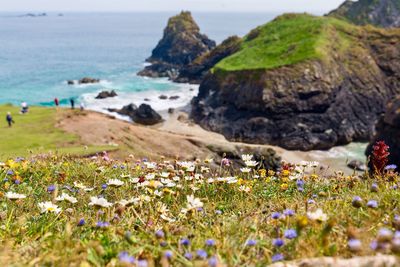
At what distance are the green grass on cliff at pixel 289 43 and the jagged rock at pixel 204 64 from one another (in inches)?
170

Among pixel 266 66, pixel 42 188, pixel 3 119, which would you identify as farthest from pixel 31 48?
pixel 42 188

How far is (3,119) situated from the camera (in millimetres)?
35594

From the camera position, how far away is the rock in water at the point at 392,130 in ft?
122

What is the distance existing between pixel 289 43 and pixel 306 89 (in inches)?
602

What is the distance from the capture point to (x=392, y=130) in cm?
3816

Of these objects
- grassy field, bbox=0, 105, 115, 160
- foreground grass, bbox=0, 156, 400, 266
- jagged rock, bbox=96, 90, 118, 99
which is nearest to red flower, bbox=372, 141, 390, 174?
→ foreground grass, bbox=0, 156, 400, 266

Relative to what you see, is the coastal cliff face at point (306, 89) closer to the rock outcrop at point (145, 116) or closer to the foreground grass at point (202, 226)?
the rock outcrop at point (145, 116)

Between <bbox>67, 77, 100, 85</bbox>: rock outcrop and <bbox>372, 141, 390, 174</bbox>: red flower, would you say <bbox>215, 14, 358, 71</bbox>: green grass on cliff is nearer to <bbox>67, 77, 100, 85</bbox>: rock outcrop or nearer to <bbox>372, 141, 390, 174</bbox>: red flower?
<bbox>67, 77, 100, 85</bbox>: rock outcrop

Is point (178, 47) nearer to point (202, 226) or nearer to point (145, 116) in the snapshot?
point (145, 116)

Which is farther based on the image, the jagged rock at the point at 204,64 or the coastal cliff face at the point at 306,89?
the jagged rock at the point at 204,64

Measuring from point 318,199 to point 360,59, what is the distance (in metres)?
59.7

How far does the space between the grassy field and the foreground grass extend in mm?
17644

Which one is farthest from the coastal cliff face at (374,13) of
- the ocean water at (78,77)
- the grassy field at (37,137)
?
the grassy field at (37,137)

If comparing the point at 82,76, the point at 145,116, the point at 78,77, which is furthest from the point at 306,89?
the point at 82,76
